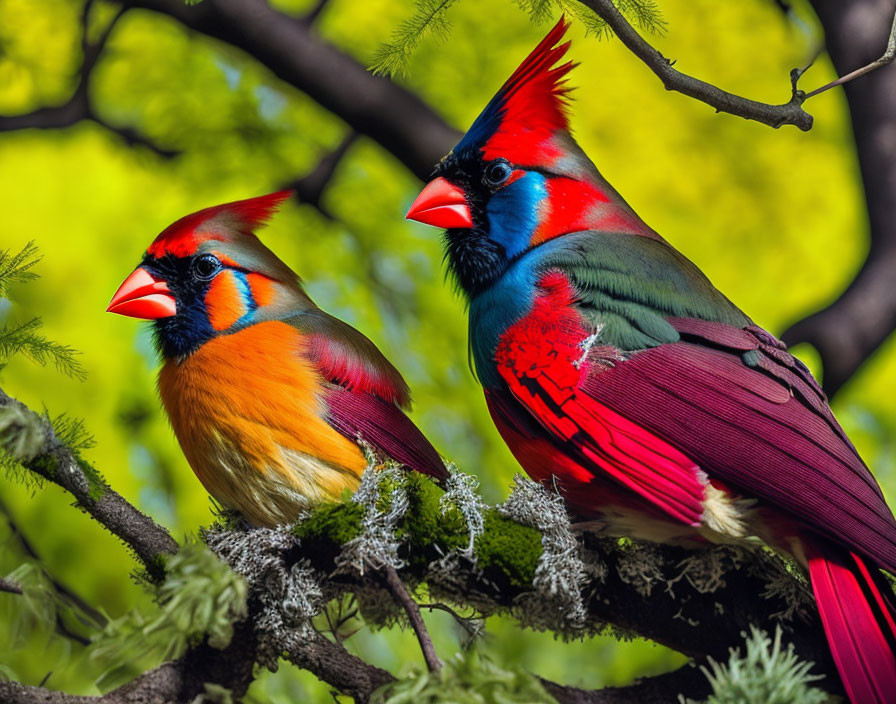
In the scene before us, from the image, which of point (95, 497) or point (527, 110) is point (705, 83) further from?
point (95, 497)

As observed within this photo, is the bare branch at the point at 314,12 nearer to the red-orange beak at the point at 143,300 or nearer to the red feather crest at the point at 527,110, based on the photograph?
the red feather crest at the point at 527,110

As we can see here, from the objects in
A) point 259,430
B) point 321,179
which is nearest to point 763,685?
point 259,430

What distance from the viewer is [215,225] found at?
1500mm

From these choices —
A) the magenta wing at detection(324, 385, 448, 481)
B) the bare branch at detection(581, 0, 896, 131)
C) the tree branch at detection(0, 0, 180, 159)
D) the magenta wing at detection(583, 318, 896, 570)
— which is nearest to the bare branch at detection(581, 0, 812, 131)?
the bare branch at detection(581, 0, 896, 131)

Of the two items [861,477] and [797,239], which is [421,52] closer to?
[797,239]

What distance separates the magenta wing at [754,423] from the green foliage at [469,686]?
360 mm

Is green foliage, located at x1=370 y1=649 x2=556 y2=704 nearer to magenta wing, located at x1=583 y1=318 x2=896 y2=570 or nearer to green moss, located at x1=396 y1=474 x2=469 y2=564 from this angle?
green moss, located at x1=396 y1=474 x2=469 y2=564

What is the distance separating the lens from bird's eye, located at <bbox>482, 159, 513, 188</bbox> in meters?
1.40

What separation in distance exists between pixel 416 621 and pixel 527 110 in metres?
0.77

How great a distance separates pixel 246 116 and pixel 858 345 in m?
1.30

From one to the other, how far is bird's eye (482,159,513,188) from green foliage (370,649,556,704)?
68 cm

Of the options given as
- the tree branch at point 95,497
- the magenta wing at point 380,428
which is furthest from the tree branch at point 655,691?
the tree branch at point 95,497

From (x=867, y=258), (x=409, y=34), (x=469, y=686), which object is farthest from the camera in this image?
(x=867, y=258)

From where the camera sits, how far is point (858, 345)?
196cm
